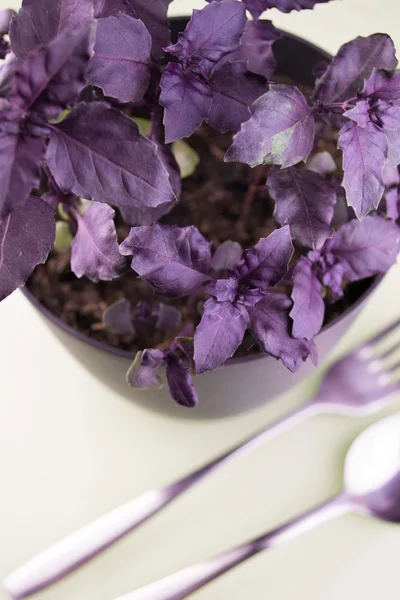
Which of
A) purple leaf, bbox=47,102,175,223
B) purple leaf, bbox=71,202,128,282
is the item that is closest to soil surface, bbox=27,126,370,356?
purple leaf, bbox=71,202,128,282

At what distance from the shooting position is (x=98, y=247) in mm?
421

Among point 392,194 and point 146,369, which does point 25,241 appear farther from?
point 392,194

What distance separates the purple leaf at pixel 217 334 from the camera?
1.26 feet

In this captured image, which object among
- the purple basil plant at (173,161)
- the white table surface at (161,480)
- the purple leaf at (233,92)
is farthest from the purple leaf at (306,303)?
the white table surface at (161,480)

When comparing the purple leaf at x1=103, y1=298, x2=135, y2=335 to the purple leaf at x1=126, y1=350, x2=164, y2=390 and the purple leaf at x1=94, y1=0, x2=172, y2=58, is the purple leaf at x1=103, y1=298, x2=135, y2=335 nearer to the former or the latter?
the purple leaf at x1=126, y1=350, x2=164, y2=390

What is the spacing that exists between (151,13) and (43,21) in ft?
0.24

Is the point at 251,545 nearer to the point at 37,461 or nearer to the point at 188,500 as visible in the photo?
the point at 188,500

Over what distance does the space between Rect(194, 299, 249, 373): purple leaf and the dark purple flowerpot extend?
66 mm

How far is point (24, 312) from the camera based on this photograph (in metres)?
0.76

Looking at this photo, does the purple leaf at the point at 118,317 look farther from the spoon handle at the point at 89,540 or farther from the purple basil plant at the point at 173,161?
the spoon handle at the point at 89,540

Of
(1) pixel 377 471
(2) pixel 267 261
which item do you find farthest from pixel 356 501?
(2) pixel 267 261

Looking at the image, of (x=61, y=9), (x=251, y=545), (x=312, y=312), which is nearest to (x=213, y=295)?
(x=312, y=312)

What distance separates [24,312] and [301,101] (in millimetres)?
471

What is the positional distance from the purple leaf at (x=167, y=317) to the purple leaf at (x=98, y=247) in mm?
108
